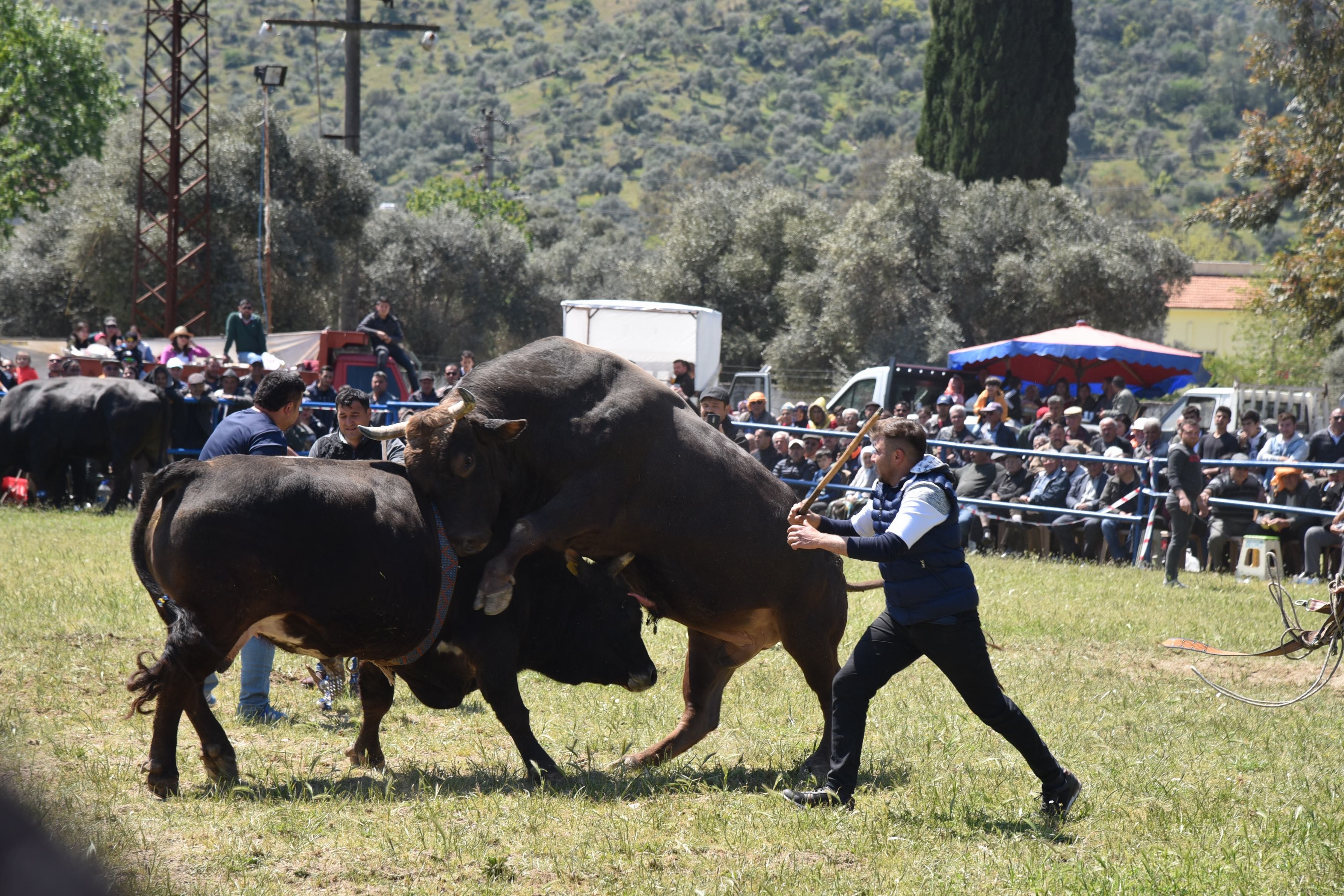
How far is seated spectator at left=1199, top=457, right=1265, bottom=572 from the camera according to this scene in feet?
46.9

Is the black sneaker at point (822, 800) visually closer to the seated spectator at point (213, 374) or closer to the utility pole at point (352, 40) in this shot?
the seated spectator at point (213, 374)

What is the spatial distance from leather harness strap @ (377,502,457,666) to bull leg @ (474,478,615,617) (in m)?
0.14

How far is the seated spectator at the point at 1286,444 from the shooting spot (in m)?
14.8

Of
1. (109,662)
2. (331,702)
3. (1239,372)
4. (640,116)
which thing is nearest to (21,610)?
(109,662)

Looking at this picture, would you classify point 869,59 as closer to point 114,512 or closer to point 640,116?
point 640,116

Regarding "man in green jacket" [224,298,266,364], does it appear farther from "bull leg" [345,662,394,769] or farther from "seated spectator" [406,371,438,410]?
"bull leg" [345,662,394,769]

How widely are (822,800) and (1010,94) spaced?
1287 inches

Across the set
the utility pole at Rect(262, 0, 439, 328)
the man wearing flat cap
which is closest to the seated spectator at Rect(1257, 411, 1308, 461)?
the man wearing flat cap

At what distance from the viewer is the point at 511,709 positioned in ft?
19.6

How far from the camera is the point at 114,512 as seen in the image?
16062 millimetres

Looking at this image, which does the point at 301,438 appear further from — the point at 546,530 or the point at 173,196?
the point at 173,196

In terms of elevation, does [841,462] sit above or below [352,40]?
below

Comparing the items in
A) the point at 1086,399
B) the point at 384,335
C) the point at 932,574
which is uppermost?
the point at 384,335

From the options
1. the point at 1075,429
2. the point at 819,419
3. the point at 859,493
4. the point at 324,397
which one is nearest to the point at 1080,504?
the point at 1075,429
